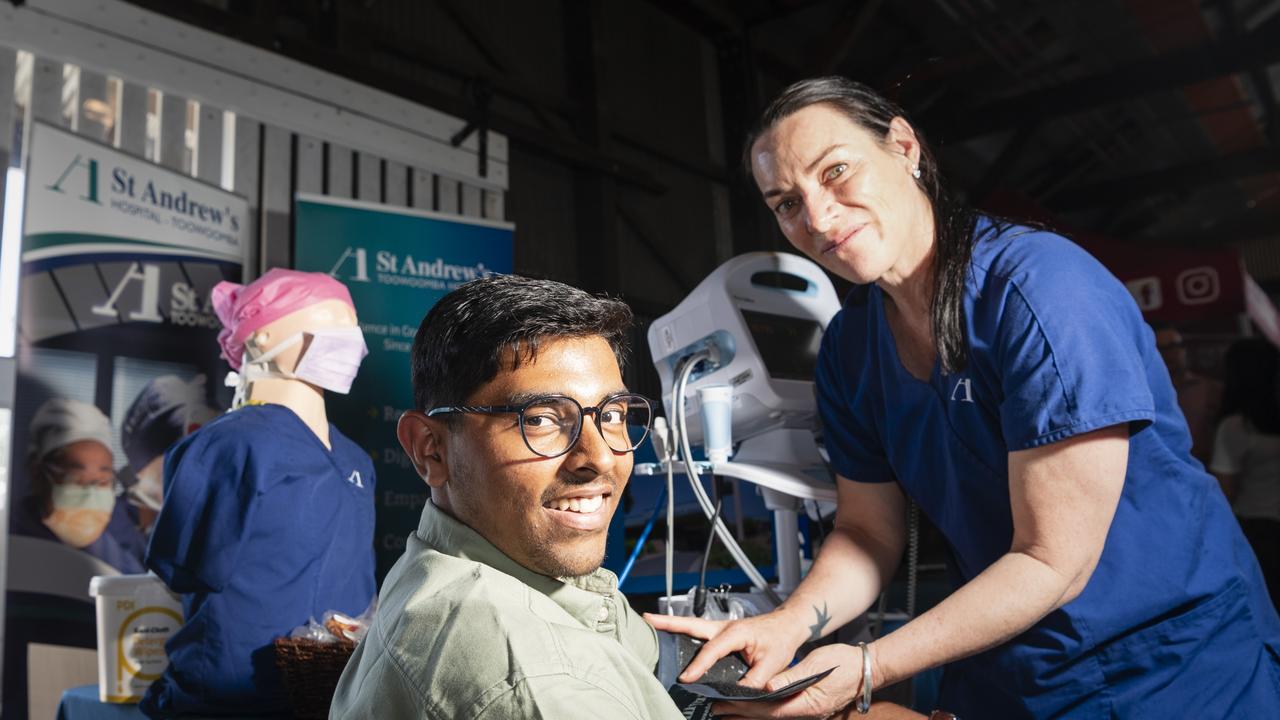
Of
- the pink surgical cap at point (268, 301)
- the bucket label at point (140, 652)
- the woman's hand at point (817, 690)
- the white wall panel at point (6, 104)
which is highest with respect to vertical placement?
the white wall panel at point (6, 104)

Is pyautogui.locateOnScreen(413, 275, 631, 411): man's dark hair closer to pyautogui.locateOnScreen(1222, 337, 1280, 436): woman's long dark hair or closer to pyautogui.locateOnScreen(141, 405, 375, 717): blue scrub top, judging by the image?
pyautogui.locateOnScreen(141, 405, 375, 717): blue scrub top

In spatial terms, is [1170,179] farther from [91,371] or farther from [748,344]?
[91,371]

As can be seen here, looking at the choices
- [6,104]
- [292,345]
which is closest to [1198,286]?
[292,345]

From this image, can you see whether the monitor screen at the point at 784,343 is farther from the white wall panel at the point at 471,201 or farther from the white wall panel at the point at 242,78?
the white wall panel at the point at 471,201

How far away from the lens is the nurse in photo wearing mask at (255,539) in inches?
87.4

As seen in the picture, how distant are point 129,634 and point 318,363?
2.74ft

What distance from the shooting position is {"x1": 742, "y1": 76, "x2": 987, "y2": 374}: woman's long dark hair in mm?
1442

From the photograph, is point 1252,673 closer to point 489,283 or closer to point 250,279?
point 489,283

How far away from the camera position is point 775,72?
8.20 meters

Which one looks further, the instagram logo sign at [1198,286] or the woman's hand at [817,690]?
the instagram logo sign at [1198,286]

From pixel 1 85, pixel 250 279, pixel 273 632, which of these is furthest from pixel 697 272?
pixel 273 632

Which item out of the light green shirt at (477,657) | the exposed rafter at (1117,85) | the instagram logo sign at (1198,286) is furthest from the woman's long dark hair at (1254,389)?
the light green shirt at (477,657)

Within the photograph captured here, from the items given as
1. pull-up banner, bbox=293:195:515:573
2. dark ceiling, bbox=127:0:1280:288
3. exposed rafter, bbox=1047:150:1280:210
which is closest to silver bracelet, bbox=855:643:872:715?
pull-up banner, bbox=293:195:515:573

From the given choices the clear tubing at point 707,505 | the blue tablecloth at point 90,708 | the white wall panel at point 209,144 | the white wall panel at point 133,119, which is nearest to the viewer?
the clear tubing at point 707,505
